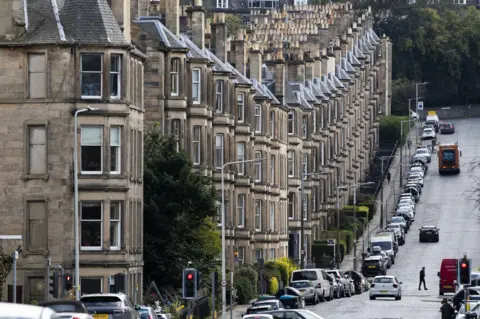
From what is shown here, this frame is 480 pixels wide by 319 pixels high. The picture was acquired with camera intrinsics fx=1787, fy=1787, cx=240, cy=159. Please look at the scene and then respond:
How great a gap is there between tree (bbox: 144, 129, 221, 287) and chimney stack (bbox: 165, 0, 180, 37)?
9.58 metres

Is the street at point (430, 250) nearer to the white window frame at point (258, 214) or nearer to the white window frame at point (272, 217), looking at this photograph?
the white window frame at point (272, 217)

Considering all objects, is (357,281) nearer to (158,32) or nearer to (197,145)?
(197,145)

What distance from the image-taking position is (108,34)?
234ft

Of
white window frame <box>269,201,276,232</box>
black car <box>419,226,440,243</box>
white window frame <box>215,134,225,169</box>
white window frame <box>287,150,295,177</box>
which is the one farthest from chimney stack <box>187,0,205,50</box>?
black car <box>419,226,440,243</box>

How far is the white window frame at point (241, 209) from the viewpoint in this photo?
104m

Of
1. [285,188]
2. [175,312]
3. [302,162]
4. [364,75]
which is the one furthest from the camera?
A: [364,75]

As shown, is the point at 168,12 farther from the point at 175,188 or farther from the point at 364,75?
the point at 364,75

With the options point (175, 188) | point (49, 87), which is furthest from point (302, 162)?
point (49, 87)

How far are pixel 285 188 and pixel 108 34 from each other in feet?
160

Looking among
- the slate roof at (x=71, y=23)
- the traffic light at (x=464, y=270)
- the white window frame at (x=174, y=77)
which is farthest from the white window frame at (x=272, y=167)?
the traffic light at (x=464, y=270)

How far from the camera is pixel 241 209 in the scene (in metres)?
104

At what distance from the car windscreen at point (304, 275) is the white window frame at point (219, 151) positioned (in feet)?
29.3

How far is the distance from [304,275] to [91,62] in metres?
23.4

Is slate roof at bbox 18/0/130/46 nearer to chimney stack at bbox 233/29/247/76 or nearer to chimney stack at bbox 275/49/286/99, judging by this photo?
chimney stack at bbox 233/29/247/76
